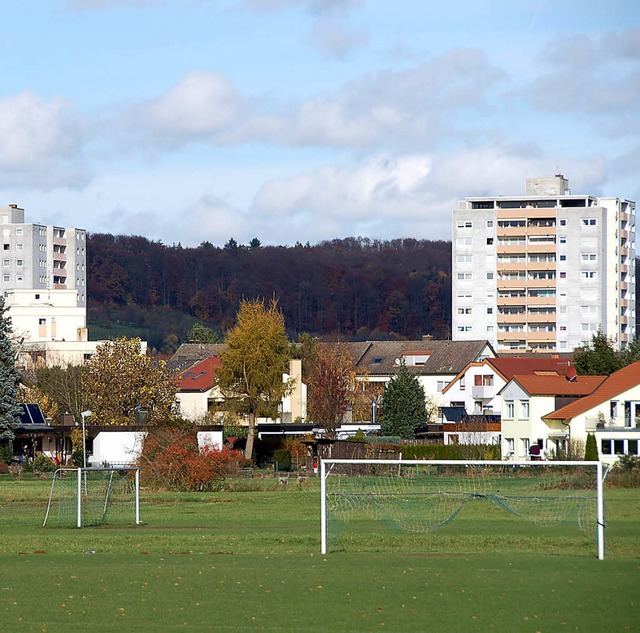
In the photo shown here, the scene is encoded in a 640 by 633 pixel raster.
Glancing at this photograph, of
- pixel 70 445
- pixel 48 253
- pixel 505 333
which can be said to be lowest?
pixel 70 445

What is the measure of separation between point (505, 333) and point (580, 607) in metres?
136

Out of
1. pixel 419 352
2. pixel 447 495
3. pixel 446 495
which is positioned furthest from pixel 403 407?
pixel 447 495

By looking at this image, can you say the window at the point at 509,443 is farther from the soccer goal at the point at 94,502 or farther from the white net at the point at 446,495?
the soccer goal at the point at 94,502

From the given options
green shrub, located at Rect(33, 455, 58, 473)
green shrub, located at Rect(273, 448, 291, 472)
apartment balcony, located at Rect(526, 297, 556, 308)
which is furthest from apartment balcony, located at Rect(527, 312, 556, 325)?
green shrub, located at Rect(33, 455, 58, 473)

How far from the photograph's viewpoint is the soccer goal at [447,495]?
91.6 feet

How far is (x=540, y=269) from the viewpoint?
151 metres

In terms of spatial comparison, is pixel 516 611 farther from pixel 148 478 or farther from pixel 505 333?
pixel 505 333

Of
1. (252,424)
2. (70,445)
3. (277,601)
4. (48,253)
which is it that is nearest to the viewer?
(277,601)

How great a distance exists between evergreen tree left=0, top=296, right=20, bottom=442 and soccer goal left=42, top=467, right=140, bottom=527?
15.7 metres

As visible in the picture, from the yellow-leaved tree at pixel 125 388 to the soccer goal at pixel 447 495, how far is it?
24494 millimetres

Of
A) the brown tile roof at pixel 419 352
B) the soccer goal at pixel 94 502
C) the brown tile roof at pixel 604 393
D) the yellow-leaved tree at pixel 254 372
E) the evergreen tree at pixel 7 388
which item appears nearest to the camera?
the soccer goal at pixel 94 502

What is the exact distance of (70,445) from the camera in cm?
8100

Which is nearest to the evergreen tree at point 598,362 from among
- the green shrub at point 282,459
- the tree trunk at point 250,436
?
the green shrub at point 282,459

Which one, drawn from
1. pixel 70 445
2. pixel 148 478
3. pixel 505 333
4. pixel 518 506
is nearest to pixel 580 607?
pixel 518 506
